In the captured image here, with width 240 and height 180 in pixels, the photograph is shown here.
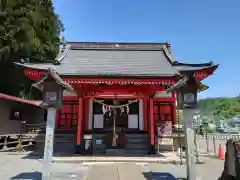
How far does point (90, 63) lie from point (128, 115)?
13.5 feet

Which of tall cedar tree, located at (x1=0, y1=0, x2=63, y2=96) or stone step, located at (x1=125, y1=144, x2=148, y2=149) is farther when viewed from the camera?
tall cedar tree, located at (x1=0, y1=0, x2=63, y2=96)

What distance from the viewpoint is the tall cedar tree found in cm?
1792

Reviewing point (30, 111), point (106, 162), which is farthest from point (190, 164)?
point (30, 111)

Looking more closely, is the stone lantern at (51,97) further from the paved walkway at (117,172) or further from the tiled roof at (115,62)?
the tiled roof at (115,62)

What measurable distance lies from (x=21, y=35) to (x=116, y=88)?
40.4 feet

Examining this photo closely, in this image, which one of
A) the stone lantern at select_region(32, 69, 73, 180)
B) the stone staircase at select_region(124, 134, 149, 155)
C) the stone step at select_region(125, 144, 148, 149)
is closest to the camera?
the stone lantern at select_region(32, 69, 73, 180)

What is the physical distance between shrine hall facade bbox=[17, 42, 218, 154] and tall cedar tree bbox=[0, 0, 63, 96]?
5723mm

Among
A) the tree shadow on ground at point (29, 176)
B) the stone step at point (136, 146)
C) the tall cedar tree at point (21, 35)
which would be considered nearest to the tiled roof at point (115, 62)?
the stone step at point (136, 146)

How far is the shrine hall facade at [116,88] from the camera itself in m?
9.91

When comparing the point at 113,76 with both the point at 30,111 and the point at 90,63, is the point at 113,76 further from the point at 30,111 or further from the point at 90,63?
the point at 30,111

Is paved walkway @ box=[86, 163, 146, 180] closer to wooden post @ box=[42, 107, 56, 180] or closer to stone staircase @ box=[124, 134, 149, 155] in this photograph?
wooden post @ box=[42, 107, 56, 180]

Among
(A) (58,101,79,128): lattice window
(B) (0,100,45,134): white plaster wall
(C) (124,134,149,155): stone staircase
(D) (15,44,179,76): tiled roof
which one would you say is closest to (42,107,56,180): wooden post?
(D) (15,44,179,76): tiled roof

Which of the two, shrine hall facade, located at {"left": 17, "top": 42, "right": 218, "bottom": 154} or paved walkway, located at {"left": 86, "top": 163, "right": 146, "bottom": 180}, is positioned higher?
shrine hall facade, located at {"left": 17, "top": 42, "right": 218, "bottom": 154}

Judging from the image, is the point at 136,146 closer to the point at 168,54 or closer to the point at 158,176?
the point at 158,176
